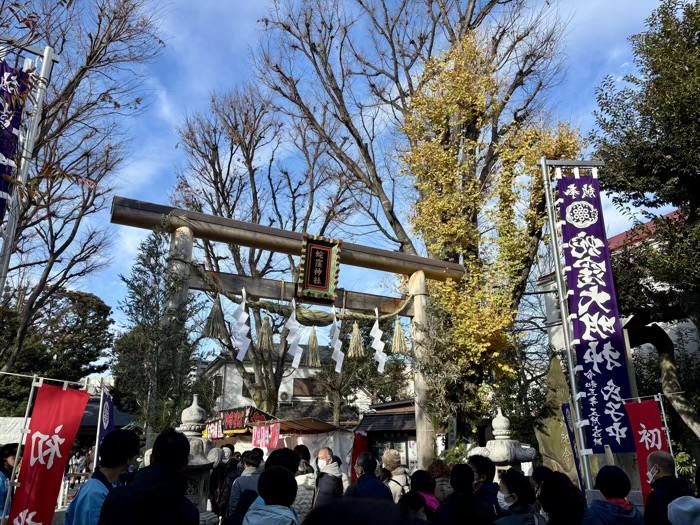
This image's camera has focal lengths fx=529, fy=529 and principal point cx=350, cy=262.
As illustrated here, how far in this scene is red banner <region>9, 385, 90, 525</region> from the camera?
4563 millimetres

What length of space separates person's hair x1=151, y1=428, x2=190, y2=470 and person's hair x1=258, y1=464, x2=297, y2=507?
44cm

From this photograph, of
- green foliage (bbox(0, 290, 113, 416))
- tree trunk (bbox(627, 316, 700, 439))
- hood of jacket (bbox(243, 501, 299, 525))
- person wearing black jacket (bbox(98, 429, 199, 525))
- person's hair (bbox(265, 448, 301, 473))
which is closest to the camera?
person wearing black jacket (bbox(98, 429, 199, 525))

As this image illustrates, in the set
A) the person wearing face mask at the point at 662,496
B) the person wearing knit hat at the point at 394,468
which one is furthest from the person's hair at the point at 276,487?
the person wearing face mask at the point at 662,496

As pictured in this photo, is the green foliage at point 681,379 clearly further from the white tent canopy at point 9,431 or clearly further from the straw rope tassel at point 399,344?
the white tent canopy at point 9,431

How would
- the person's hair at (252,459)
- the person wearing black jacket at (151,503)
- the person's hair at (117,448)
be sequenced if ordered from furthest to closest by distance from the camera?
the person's hair at (252,459), the person's hair at (117,448), the person wearing black jacket at (151,503)

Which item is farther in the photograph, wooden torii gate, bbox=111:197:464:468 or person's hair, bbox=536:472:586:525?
wooden torii gate, bbox=111:197:464:468

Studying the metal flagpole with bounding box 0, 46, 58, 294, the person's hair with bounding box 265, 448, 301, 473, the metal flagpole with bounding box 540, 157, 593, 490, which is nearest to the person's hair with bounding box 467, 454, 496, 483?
the person's hair with bounding box 265, 448, 301, 473

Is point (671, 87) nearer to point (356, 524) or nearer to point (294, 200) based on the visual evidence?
point (294, 200)

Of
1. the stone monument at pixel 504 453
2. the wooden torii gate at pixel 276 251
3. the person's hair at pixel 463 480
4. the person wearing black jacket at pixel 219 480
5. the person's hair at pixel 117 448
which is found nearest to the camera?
the person's hair at pixel 117 448

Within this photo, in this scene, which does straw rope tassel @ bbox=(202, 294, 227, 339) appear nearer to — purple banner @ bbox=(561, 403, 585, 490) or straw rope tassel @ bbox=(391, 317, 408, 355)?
straw rope tassel @ bbox=(391, 317, 408, 355)

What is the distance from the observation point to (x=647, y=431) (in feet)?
21.7

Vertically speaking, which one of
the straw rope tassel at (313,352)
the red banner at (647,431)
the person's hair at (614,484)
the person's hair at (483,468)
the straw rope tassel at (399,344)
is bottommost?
the person's hair at (614,484)

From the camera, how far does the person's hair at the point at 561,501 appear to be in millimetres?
3020

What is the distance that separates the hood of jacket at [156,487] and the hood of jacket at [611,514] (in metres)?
2.41
